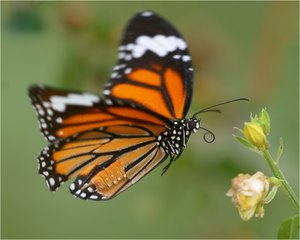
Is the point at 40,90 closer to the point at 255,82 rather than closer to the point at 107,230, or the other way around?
the point at 255,82

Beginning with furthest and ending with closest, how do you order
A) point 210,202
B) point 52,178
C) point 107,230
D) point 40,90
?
point 107,230, point 210,202, point 52,178, point 40,90

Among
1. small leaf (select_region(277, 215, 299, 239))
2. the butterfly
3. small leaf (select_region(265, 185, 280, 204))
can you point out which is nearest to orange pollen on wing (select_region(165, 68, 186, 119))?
the butterfly

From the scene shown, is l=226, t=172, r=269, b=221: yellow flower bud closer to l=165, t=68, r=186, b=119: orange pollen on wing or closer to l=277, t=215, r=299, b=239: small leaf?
l=277, t=215, r=299, b=239: small leaf

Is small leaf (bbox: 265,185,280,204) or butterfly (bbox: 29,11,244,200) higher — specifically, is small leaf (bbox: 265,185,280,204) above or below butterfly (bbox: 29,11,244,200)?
below

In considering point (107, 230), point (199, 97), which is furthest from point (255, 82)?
point (107, 230)

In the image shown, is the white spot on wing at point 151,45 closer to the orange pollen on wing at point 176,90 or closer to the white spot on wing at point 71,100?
the orange pollen on wing at point 176,90

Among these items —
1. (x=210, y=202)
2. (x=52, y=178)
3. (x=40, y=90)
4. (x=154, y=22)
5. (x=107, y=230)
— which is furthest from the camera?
(x=107, y=230)

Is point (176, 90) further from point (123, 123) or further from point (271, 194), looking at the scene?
point (271, 194)
